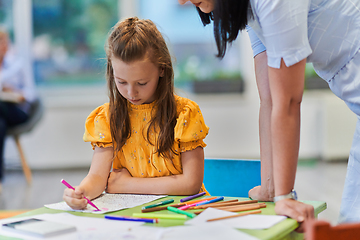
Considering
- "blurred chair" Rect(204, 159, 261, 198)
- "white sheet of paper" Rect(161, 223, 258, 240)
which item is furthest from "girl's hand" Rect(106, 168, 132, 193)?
"white sheet of paper" Rect(161, 223, 258, 240)

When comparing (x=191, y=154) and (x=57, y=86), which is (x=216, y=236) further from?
(x=57, y=86)

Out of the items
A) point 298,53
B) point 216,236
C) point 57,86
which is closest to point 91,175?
point 216,236

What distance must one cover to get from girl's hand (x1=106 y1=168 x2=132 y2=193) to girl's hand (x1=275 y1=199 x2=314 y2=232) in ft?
1.53

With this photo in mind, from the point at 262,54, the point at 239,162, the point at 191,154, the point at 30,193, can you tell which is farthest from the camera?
the point at 30,193

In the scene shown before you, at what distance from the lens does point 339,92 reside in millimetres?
895

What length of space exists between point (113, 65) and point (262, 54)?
16.1 inches

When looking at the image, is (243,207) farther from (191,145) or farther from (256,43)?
(256,43)

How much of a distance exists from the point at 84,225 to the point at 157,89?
531 millimetres

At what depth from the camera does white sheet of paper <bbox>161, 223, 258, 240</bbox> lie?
64cm

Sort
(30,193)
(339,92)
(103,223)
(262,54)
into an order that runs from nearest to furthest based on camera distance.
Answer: (103,223) < (339,92) < (262,54) < (30,193)

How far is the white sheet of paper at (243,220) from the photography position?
0.70m

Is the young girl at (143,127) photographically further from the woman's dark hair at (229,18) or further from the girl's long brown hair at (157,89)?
the woman's dark hair at (229,18)

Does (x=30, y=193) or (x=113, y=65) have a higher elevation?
(x=113, y=65)

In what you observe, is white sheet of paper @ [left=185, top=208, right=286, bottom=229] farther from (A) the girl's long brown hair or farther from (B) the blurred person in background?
(B) the blurred person in background
